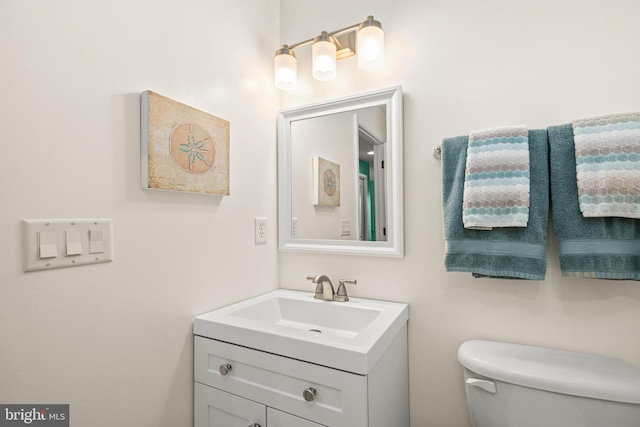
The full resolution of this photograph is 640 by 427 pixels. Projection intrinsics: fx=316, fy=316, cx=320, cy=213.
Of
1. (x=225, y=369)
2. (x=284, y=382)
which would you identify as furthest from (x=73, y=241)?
(x=284, y=382)

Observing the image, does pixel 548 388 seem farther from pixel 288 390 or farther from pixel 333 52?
pixel 333 52

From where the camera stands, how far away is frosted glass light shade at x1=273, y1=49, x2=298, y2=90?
1.42 metres

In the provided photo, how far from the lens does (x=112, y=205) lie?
2.93 ft

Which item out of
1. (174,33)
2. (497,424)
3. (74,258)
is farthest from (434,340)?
(174,33)

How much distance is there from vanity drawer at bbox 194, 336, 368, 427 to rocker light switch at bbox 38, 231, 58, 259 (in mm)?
536

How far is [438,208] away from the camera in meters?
1.22

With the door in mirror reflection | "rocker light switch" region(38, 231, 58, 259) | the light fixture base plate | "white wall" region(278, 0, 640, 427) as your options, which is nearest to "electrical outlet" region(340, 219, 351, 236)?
the door in mirror reflection

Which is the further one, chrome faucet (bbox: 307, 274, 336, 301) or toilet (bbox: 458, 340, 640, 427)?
chrome faucet (bbox: 307, 274, 336, 301)

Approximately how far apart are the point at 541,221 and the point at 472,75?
23.0 inches

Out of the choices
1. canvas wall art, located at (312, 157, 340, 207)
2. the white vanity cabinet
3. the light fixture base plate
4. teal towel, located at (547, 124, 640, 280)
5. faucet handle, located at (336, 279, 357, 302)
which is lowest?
the white vanity cabinet

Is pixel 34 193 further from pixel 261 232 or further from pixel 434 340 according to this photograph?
pixel 434 340

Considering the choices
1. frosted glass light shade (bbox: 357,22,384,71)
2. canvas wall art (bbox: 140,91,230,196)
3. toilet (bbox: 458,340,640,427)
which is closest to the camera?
toilet (bbox: 458,340,640,427)

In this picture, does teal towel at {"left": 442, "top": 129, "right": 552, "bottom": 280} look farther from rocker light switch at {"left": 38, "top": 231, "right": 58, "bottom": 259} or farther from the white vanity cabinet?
rocker light switch at {"left": 38, "top": 231, "right": 58, "bottom": 259}

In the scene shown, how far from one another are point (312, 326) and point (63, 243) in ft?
2.97
